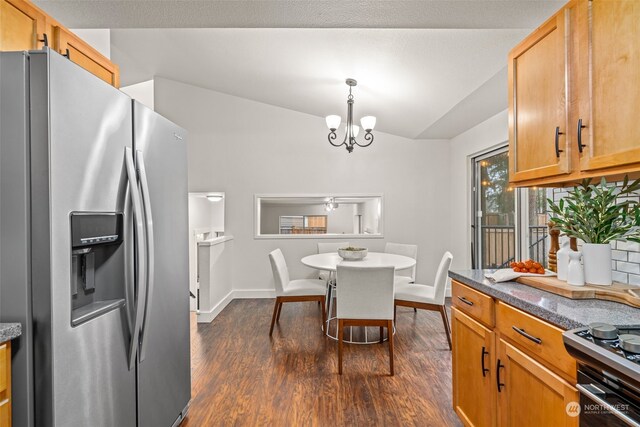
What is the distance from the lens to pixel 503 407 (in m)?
1.46

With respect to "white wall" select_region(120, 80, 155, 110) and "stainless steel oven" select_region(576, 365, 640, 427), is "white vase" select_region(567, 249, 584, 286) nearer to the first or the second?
"stainless steel oven" select_region(576, 365, 640, 427)

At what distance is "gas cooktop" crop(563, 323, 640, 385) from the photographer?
82 centimetres

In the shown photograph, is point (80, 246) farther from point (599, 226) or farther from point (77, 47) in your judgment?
point (599, 226)

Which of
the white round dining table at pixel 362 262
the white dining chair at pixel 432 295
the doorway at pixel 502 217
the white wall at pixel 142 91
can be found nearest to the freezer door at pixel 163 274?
the white round dining table at pixel 362 262

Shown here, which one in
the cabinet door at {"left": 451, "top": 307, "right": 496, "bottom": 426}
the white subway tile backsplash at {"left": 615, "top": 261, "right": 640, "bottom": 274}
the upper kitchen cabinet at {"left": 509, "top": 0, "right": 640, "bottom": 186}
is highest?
the upper kitchen cabinet at {"left": 509, "top": 0, "right": 640, "bottom": 186}

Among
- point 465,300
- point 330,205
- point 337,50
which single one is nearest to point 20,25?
point 337,50

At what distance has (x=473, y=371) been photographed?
173 centimetres

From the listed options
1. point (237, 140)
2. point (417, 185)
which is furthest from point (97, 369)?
point (417, 185)

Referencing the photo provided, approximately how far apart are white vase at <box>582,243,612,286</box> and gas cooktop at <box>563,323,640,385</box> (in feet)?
1.51

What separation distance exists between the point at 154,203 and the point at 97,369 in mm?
754

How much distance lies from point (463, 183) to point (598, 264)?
3336mm

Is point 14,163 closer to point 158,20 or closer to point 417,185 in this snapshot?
point 158,20

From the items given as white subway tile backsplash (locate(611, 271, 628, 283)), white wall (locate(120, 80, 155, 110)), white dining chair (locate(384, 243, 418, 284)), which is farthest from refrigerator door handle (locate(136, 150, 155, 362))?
white wall (locate(120, 80, 155, 110))

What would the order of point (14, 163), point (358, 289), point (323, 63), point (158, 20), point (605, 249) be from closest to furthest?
point (14, 163), point (605, 249), point (158, 20), point (358, 289), point (323, 63)
